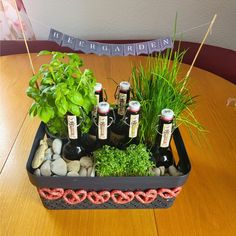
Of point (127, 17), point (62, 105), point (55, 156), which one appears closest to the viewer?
point (62, 105)

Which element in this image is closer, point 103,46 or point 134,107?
point 134,107

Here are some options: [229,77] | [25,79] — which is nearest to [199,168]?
[25,79]

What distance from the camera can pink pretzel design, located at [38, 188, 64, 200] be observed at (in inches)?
24.7

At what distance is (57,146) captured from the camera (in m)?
0.71

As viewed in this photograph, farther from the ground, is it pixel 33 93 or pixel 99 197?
pixel 33 93

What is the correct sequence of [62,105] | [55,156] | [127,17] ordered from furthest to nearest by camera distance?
[127,17] < [55,156] < [62,105]

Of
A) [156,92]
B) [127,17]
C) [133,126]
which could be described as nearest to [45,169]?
[133,126]

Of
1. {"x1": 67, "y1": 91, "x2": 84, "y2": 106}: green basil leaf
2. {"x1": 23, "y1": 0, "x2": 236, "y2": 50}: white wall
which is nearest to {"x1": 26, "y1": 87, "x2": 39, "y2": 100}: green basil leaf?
{"x1": 67, "y1": 91, "x2": 84, "y2": 106}: green basil leaf

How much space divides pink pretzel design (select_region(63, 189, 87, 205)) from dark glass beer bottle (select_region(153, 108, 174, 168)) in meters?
0.21

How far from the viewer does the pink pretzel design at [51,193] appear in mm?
627

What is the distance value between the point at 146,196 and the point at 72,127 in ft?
0.81

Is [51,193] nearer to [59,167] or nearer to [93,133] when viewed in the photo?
[59,167]

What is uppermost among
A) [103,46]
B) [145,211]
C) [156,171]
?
[103,46]

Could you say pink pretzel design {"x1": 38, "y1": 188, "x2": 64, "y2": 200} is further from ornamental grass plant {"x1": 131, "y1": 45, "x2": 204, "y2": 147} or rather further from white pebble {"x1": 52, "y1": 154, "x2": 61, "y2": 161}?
ornamental grass plant {"x1": 131, "y1": 45, "x2": 204, "y2": 147}
